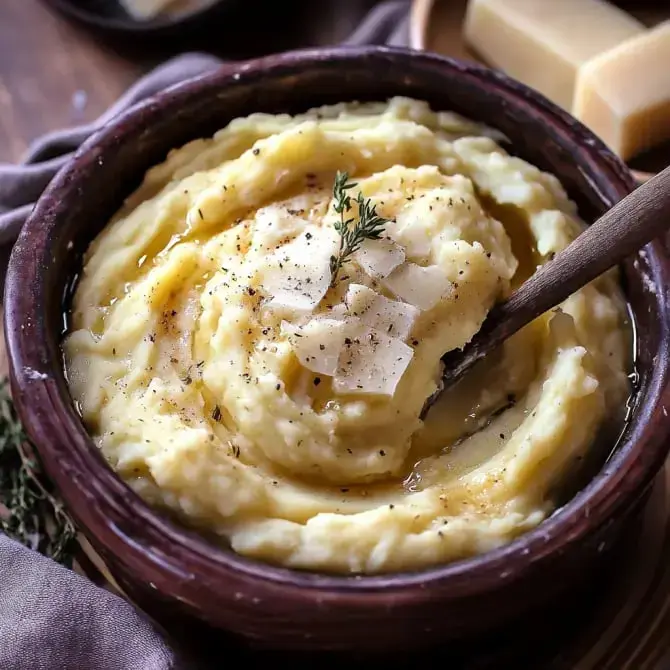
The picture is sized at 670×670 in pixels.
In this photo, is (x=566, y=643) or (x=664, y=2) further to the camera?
(x=664, y=2)

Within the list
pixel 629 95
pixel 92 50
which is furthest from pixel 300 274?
pixel 92 50

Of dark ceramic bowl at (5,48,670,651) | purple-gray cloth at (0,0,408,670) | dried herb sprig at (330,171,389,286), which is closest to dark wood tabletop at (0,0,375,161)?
dark ceramic bowl at (5,48,670,651)

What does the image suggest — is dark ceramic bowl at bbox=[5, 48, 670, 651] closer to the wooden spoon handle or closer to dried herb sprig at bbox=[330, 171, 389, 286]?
the wooden spoon handle

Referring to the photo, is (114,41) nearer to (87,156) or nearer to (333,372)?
(87,156)

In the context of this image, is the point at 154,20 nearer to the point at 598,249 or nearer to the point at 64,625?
the point at 598,249

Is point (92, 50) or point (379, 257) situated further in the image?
point (92, 50)

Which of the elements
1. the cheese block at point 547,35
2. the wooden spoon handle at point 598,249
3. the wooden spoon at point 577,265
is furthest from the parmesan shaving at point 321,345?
the cheese block at point 547,35

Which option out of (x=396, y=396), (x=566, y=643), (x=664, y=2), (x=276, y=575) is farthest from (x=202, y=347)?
(x=664, y=2)
